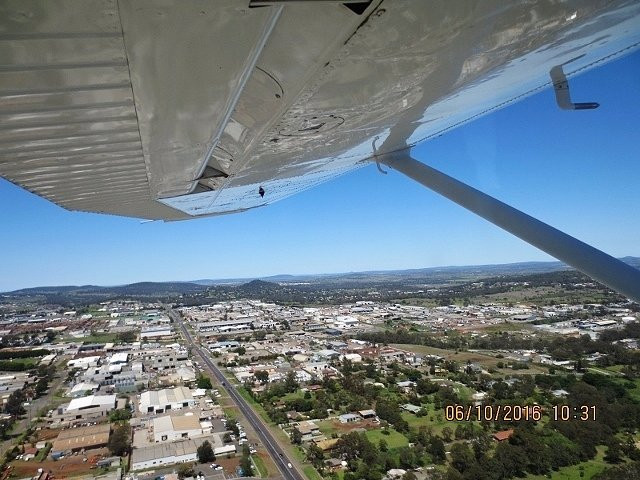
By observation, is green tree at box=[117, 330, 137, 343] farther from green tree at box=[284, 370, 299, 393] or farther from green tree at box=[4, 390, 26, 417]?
green tree at box=[284, 370, 299, 393]

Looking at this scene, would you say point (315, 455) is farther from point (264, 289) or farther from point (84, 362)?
point (264, 289)

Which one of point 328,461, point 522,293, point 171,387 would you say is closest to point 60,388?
point 171,387

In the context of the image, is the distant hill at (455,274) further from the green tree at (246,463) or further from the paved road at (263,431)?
the green tree at (246,463)

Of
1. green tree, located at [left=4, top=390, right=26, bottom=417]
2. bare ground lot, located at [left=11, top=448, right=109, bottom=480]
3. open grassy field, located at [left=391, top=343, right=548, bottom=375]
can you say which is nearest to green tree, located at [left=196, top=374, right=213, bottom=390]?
bare ground lot, located at [left=11, top=448, right=109, bottom=480]

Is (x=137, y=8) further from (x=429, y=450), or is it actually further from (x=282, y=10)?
(x=429, y=450)

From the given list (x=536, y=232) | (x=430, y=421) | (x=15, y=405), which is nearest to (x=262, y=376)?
(x=430, y=421)
